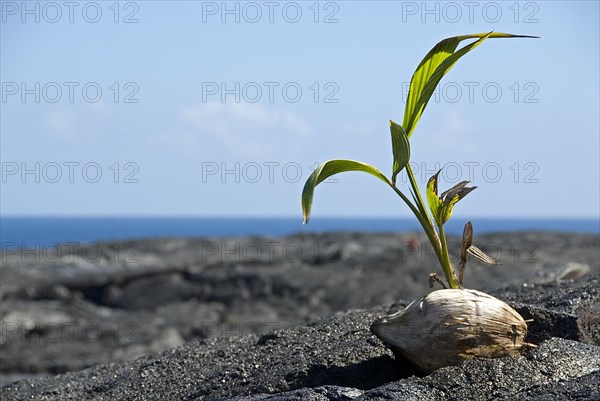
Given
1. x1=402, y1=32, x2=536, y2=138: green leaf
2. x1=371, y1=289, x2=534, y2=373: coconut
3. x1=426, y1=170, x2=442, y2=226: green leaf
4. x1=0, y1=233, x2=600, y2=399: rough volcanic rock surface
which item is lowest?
x1=0, y1=233, x2=600, y2=399: rough volcanic rock surface

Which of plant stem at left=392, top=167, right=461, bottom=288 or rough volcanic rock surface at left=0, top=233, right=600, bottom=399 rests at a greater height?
plant stem at left=392, top=167, right=461, bottom=288

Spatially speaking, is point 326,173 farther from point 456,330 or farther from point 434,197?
point 456,330

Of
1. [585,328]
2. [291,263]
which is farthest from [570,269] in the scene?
[291,263]

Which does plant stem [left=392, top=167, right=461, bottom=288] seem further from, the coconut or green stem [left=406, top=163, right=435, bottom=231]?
the coconut

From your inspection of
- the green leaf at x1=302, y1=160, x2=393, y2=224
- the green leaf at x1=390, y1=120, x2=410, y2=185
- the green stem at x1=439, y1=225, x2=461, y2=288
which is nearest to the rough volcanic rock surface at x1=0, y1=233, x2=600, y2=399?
the green stem at x1=439, y1=225, x2=461, y2=288

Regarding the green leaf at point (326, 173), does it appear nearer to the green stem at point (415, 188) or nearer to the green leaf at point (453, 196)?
the green stem at point (415, 188)

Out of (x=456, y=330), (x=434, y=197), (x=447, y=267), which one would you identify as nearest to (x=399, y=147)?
(x=434, y=197)

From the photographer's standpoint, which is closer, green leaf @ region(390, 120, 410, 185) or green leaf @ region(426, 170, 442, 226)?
green leaf @ region(390, 120, 410, 185)
